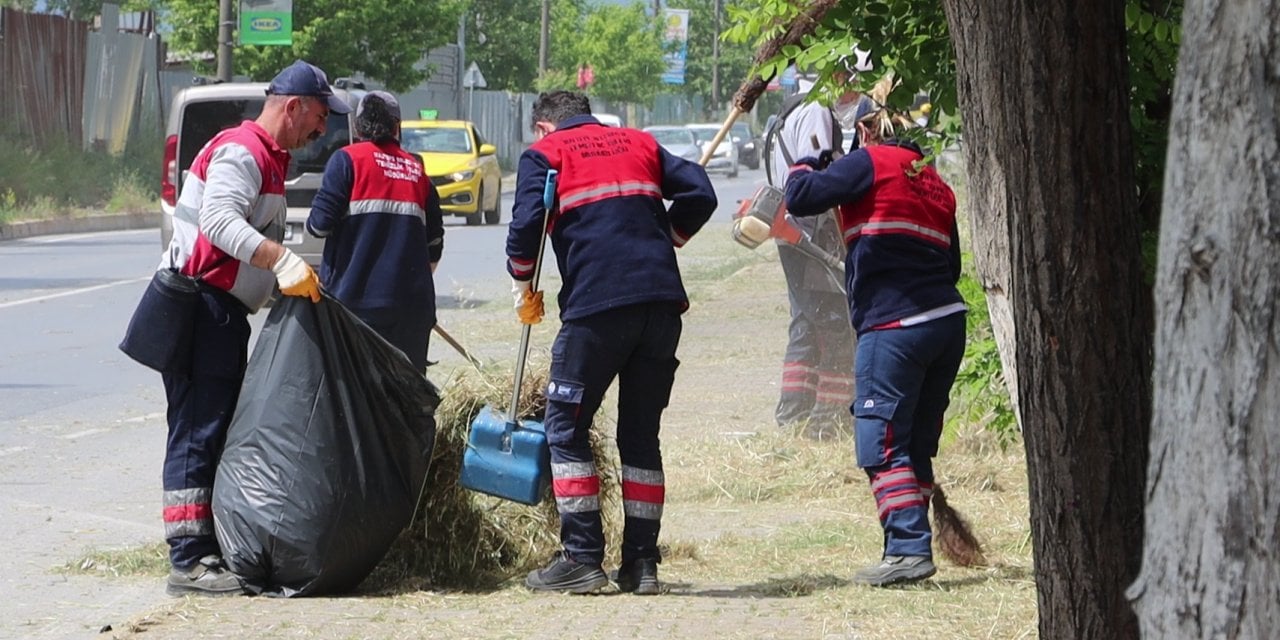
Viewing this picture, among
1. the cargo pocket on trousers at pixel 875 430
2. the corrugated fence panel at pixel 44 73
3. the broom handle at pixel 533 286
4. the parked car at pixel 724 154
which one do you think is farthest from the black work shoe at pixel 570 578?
the parked car at pixel 724 154

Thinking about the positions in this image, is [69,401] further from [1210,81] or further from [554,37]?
[554,37]

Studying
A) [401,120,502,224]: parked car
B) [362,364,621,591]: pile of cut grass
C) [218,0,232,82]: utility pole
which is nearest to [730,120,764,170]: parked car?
[401,120,502,224]: parked car

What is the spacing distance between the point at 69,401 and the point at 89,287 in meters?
6.55

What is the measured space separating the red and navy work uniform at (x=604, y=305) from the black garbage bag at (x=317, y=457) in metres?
0.51

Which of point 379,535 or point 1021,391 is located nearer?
point 1021,391

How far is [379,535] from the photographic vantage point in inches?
226

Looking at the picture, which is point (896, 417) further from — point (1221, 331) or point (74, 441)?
point (74, 441)

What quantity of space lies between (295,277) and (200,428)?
0.60 m

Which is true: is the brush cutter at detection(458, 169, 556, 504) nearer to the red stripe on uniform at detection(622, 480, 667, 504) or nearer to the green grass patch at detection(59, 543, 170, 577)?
the red stripe on uniform at detection(622, 480, 667, 504)

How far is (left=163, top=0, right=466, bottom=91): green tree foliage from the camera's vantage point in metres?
34.1

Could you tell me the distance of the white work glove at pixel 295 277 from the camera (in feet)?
18.5

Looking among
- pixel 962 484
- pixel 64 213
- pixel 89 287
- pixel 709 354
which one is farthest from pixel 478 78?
pixel 962 484

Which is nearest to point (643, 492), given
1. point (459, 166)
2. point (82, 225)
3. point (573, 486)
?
point (573, 486)

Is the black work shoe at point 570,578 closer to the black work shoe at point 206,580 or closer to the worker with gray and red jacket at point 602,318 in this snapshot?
the worker with gray and red jacket at point 602,318
